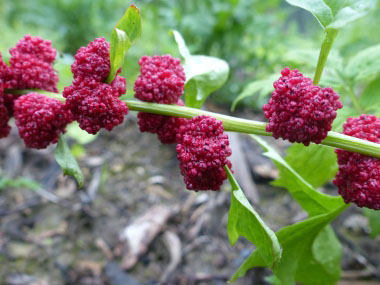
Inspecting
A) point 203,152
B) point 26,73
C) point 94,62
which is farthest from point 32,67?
point 203,152

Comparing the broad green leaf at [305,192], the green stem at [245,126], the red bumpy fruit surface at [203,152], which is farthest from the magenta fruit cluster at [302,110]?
the broad green leaf at [305,192]

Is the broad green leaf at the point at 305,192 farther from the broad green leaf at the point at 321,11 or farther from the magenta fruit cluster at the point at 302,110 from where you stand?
the broad green leaf at the point at 321,11

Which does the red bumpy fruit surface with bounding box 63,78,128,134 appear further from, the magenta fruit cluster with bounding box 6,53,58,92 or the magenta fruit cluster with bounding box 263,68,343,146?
the magenta fruit cluster with bounding box 263,68,343,146

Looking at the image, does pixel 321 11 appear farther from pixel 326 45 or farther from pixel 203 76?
pixel 203 76

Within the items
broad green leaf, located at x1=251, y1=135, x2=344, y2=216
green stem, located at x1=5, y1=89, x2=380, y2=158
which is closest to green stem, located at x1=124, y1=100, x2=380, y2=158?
green stem, located at x1=5, y1=89, x2=380, y2=158

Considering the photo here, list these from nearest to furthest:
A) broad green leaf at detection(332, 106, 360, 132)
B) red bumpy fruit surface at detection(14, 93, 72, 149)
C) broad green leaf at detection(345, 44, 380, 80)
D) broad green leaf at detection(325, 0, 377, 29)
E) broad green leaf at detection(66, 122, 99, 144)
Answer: broad green leaf at detection(325, 0, 377, 29) < red bumpy fruit surface at detection(14, 93, 72, 149) < broad green leaf at detection(332, 106, 360, 132) < broad green leaf at detection(345, 44, 380, 80) < broad green leaf at detection(66, 122, 99, 144)
